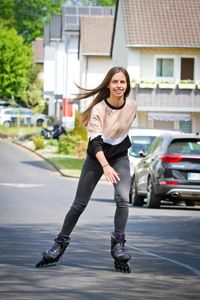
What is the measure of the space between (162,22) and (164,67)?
2403 mm

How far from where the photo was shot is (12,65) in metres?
84.8

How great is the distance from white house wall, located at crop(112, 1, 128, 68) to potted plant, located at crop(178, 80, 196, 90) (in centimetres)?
375

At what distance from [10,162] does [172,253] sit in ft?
97.0

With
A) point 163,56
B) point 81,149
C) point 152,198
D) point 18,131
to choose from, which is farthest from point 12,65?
point 152,198

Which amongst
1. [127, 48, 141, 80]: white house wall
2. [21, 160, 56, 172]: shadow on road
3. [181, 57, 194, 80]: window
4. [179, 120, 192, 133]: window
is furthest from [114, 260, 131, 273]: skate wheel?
[179, 120, 192, 133]: window

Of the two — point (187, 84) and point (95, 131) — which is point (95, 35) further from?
point (95, 131)

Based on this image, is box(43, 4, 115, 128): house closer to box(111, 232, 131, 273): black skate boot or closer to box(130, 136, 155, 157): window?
box(130, 136, 155, 157): window

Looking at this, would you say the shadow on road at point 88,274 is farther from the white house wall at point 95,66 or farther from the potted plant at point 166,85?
the white house wall at point 95,66

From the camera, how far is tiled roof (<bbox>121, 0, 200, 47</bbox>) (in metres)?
44.1

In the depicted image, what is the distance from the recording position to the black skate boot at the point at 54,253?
754 centimetres

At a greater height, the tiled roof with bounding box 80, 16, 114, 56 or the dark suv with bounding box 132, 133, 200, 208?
the tiled roof with bounding box 80, 16, 114, 56

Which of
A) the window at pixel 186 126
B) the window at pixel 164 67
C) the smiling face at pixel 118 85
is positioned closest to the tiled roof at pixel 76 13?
the window at pixel 186 126

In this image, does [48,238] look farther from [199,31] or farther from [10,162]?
[199,31]

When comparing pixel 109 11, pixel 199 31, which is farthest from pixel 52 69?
pixel 199 31
